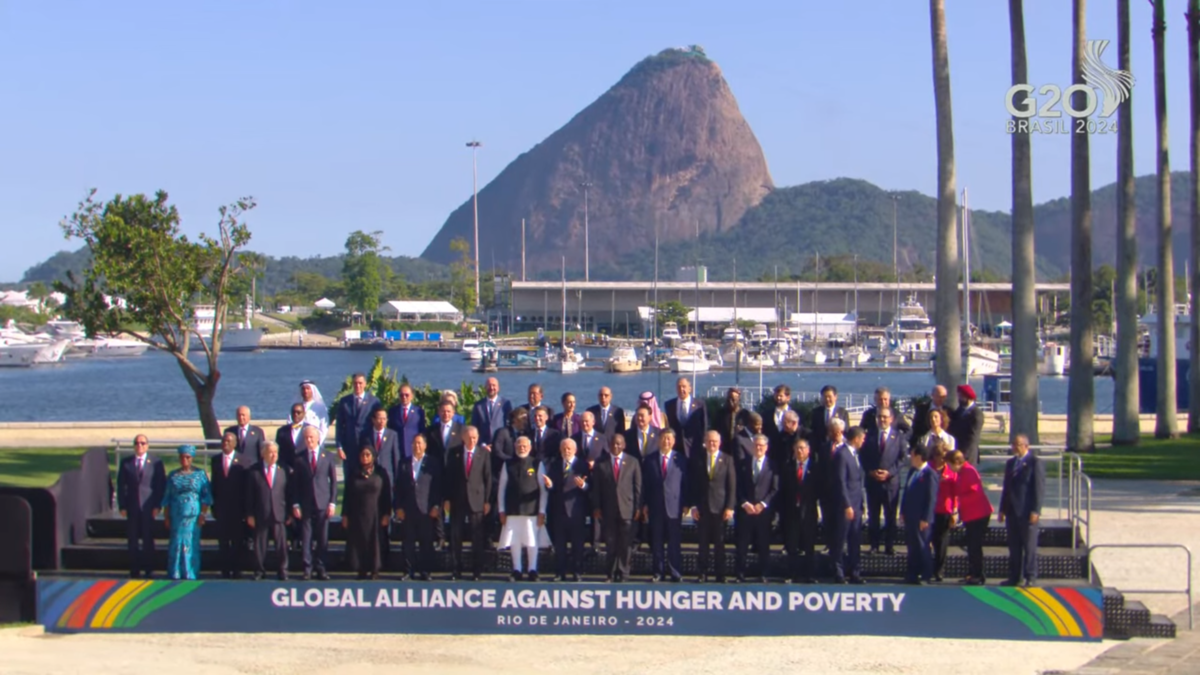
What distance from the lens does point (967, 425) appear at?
Answer: 1494 cm

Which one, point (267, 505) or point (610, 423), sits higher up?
point (610, 423)

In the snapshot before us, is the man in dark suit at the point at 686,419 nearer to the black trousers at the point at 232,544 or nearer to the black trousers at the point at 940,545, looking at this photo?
the black trousers at the point at 940,545

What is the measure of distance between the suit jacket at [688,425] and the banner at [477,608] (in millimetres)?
1701

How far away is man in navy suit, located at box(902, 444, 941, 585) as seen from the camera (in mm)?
13602

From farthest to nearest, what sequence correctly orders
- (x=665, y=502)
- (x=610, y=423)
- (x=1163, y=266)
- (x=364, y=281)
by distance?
(x=364, y=281), (x=1163, y=266), (x=610, y=423), (x=665, y=502)

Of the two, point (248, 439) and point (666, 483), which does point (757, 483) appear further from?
point (248, 439)

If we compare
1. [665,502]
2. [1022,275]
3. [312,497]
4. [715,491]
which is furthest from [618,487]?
[1022,275]

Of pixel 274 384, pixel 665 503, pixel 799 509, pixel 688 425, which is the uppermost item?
pixel 688 425

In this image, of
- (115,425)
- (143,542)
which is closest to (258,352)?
(115,425)

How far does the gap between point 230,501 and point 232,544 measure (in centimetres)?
50

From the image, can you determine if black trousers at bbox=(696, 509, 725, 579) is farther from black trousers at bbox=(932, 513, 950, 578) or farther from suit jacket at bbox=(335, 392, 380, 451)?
suit jacket at bbox=(335, 392, 380, 451)

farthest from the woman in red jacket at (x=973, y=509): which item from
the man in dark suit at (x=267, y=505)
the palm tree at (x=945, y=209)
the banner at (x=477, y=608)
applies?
the palm tree at (x=945, y=209)

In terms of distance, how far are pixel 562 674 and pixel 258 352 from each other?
135 m

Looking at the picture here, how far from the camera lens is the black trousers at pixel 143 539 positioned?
1433 centimetres
